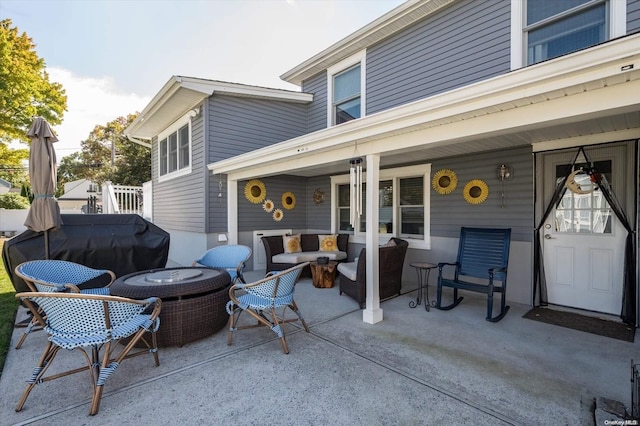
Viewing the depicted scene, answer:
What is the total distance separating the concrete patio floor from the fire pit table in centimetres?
15

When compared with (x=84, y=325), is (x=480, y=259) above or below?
above

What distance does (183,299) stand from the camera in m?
3.32

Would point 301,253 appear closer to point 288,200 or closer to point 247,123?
point 288,200

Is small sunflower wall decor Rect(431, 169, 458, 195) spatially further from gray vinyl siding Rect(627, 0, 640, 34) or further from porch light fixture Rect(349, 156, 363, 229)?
gray vinyl siding Rect(627, 0, 640, 34)

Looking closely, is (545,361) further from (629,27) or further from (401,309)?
(629,27)

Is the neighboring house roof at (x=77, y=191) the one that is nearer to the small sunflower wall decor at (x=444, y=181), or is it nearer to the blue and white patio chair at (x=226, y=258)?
the blue and white patio chair at (x=226, y=258)

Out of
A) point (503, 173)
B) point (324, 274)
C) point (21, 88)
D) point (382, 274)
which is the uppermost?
point (21, 88)

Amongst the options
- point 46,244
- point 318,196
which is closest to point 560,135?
point 318,196

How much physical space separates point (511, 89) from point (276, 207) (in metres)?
5.95

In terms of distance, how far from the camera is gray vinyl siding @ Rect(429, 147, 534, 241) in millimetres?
4703

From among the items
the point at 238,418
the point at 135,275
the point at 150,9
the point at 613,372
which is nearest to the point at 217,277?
the point at 135,275

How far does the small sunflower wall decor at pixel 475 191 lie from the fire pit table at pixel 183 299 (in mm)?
4132

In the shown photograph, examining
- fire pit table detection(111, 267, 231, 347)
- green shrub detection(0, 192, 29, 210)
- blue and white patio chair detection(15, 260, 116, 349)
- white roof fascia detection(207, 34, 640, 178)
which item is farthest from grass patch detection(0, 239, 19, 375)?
green shrub detection(0, 192, 29, 210)

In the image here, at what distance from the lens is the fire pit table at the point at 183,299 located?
316 centimetres
